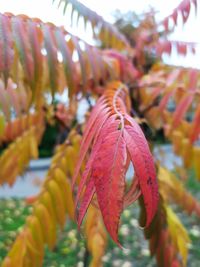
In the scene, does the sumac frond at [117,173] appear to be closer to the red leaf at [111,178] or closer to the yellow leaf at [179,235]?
the red leaf at [111,178]

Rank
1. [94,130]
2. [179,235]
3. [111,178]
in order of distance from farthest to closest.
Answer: [179,235] < [94,130] < [111,178]

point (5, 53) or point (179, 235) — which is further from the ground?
point (5, 53)

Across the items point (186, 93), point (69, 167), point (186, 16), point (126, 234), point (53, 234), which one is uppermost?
point (186, 16)

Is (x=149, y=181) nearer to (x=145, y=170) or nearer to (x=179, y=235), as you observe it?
(x=145, y=170)

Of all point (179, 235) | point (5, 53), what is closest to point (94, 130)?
point (5, 53)

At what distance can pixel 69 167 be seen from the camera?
132cm

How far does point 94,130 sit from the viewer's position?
644 millimetres

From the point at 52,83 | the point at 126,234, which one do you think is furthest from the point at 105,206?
the point at 126,234

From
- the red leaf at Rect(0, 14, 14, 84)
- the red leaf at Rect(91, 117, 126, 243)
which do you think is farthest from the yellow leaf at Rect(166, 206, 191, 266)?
the red leaf at Rect(91, 117, 126, 243)

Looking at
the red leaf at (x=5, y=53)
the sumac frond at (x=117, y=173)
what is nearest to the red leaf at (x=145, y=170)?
the sumac frond at (x=117, y=173)

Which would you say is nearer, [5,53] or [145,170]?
[145,170]

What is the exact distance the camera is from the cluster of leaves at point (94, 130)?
472 millimetres

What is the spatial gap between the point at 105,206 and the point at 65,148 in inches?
37.5

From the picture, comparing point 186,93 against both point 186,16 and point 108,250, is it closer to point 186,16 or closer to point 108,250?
point 186,16
